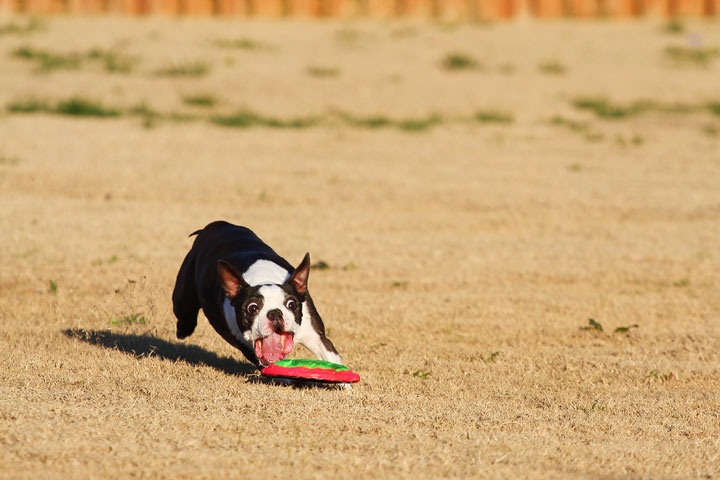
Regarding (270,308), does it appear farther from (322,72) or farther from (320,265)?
(322,72)

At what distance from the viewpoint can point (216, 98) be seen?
20.8 metres

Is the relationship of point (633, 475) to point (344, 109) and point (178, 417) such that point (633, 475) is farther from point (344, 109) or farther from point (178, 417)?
point (344, 109)

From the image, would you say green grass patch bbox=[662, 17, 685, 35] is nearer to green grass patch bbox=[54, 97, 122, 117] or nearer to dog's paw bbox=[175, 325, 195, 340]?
green grass patch bbox=[54, 97, 122, 117]

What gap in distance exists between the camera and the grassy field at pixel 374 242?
5559 millimetres

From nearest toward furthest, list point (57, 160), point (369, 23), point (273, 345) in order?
point (273, 345) → point (57, 160) → point (369, 23)

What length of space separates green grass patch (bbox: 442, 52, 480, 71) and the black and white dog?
17938 millimetres

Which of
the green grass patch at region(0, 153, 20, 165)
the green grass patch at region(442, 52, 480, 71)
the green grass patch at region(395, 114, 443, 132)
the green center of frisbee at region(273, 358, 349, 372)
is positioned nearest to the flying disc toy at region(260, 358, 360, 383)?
Result: the green center of frisbee at region(273, 358, 349, 372)

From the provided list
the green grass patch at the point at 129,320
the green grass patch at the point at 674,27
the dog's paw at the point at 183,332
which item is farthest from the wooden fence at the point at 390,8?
the dog's paw at the point at 183,332

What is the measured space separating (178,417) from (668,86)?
20.3 m

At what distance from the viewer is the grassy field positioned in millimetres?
5559

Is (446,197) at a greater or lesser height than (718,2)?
lesser

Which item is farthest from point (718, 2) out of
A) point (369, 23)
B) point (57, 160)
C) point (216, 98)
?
point (57, 160)

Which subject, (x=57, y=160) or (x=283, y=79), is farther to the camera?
(x=283, y=79)

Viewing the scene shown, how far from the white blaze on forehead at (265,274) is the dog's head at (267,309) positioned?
12 cm
